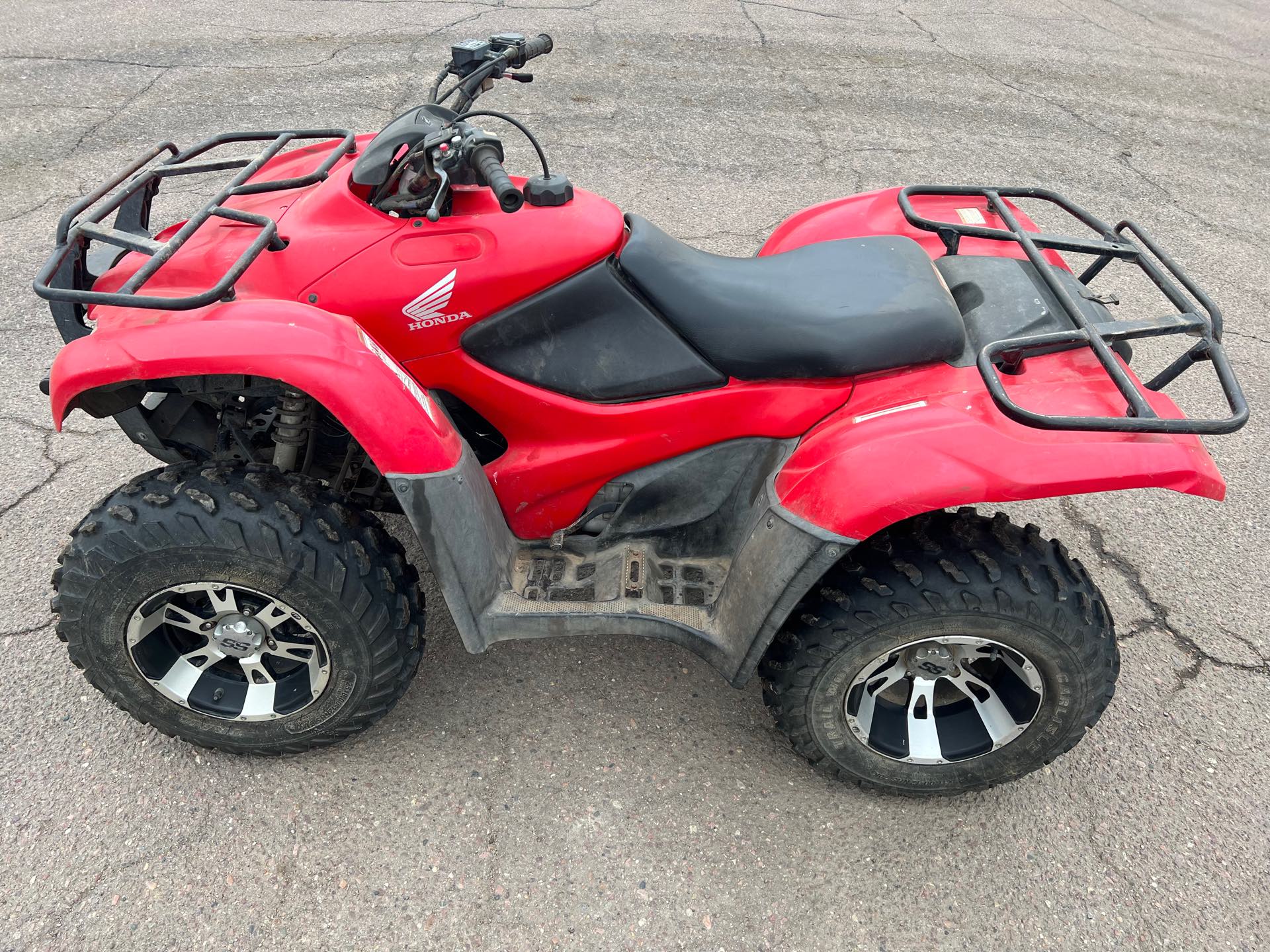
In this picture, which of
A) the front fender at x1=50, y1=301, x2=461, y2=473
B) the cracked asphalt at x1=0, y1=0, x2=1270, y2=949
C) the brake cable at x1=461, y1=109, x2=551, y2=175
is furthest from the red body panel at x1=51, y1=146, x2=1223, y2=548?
the cracked asphalt at x1=0, y1=0, x2=1270, y2=949

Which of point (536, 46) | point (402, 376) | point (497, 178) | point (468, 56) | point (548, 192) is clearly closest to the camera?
point (497, 178)

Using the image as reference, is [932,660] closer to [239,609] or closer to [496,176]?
[496,176]

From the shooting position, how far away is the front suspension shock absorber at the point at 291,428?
210 centimetres

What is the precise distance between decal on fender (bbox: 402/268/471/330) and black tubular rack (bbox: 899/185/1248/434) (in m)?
1.20

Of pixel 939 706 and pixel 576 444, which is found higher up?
pixel 576 444

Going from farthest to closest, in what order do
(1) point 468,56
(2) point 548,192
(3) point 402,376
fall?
(1) point 468,56 → (2) point 548,192 → (3) point 402,376

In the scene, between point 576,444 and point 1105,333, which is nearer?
point 1105,333

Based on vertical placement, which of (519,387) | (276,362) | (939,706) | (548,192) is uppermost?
(548,192)

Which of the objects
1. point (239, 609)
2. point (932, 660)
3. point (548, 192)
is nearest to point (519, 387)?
point (548, 192)

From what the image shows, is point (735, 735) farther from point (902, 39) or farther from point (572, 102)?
point (902, 39)

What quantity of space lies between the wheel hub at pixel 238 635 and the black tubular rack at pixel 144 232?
0.79m

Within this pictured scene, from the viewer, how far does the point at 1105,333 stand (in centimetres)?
196

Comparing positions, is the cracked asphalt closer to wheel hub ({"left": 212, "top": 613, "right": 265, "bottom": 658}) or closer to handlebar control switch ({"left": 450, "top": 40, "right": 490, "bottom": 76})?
wheel hub ({"left": 212, "top": 613, "right": 265, "bottom": 658})

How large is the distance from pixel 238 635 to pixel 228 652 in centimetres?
8
